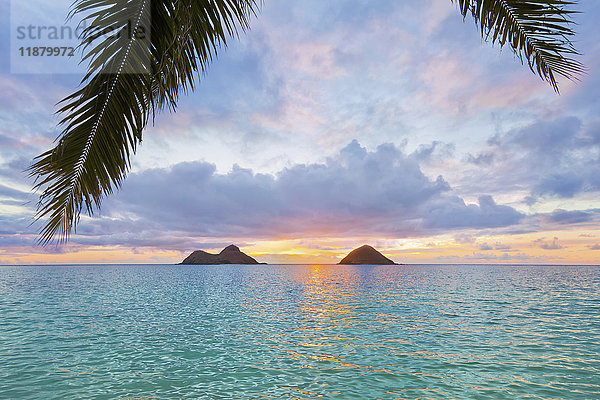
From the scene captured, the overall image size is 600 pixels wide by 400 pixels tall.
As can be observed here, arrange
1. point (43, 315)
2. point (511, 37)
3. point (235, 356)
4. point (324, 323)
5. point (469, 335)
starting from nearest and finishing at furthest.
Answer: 1. point (511, 37)
2. point (235, 356)
3. point (469, 335)
4. point (324, 323)
5. point (43, 315)

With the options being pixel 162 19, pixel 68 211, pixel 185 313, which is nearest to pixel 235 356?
pixel 68 211

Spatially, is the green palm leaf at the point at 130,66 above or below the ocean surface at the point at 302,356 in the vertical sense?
above

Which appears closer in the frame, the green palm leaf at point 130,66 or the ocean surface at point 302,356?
the green palm leaf at point 130,66

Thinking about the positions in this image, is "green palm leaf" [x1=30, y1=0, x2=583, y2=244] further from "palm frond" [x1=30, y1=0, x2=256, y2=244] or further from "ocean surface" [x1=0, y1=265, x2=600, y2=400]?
"ocean surface" [x1=0, y1=265, x2=600, y2=400]

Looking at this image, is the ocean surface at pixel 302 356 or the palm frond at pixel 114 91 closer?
the palm frond at pixel 114 91

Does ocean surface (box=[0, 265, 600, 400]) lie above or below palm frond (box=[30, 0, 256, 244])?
below

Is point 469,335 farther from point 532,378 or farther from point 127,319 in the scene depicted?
point 127,319

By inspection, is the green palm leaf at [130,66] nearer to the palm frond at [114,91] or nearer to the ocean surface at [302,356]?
the palm frond at [114,91]

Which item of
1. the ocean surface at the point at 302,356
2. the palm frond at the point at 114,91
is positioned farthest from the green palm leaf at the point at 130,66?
the ocean surface at the point at 302,356

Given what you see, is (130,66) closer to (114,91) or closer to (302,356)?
(114,91)

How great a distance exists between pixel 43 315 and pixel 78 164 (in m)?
37.2

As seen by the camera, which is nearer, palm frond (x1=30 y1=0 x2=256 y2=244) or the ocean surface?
palm frond (x1=30 y1=0 x2=256 y2=244)

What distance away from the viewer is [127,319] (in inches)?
1187

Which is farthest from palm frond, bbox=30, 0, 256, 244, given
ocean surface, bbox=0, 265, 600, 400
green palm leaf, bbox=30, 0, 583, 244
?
ocean surface, bbox=0, 265, 600, 400
